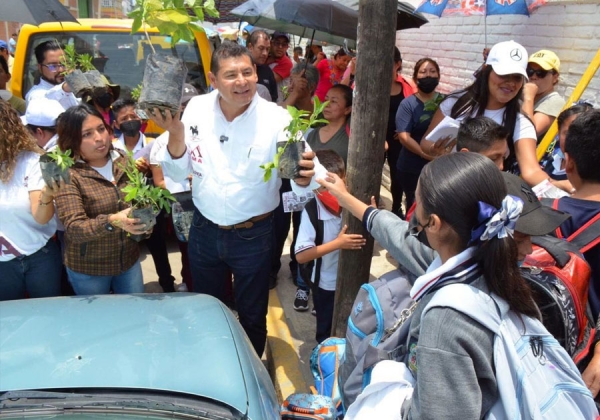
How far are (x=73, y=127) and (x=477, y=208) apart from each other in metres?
2.40

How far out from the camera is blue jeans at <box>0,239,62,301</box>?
2812 mm

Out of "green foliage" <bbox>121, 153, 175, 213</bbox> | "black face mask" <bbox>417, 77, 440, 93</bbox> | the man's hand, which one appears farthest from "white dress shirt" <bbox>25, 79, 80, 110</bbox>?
"black face mask" <bbox>417, 77, 440, 93</bbox>

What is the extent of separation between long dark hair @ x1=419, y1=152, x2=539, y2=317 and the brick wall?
312 cm

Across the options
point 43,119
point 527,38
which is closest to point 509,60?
point 527,38

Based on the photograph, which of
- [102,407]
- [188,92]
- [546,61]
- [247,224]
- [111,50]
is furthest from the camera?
[111,50]

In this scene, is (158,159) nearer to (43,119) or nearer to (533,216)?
(43,119)

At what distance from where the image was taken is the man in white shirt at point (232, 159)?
263 centimetres

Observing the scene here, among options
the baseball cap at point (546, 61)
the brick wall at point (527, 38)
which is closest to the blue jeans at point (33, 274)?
the baseball cap at point (546, 61)

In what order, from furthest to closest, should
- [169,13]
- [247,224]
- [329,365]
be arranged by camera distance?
[247,224], [329,365], [169,13]

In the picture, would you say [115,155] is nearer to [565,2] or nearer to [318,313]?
[318,313]

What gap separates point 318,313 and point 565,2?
11.0ft

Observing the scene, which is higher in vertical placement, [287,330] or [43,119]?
[43,119]

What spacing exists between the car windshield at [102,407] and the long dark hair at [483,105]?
2.14 meters

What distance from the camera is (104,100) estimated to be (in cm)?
421
